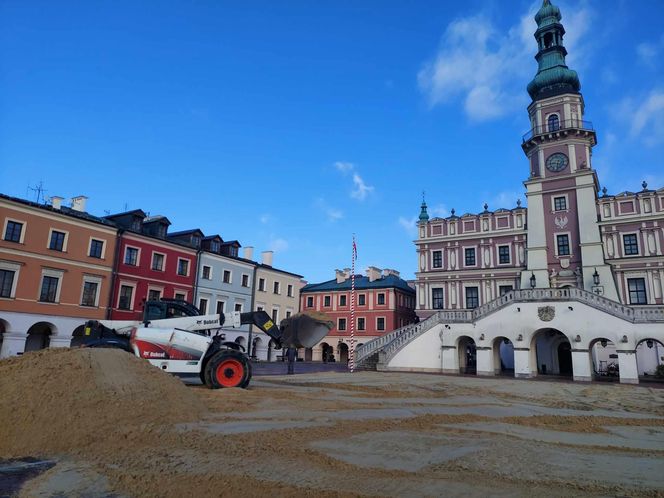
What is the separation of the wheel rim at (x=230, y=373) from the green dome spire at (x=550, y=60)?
37749mm

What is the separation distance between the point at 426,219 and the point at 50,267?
3299 centimetres

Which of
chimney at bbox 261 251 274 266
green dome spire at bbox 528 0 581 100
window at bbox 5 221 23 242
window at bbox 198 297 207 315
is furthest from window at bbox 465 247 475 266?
window at bbox 5 221 23 242

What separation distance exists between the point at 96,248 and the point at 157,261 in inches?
219

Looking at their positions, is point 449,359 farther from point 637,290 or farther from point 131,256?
point 131,256

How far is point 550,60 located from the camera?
41.2 m

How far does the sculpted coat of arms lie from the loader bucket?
18753mm

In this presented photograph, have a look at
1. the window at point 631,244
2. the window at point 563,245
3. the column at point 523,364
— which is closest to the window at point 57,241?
the column at point 523,364

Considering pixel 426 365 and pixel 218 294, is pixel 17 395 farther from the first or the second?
pixel 218 294

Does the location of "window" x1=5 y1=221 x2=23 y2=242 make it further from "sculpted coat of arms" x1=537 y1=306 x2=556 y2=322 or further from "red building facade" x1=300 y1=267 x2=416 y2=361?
"sculpted coat of arms" x1=537 y1=306 x2=556 y2=322

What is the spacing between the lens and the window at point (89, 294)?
33.3 meters

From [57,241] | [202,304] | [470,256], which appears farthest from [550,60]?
[57,241]

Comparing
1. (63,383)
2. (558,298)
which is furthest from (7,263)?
(558,298)

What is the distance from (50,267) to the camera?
3142 centimetres

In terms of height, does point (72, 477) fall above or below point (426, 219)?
below
